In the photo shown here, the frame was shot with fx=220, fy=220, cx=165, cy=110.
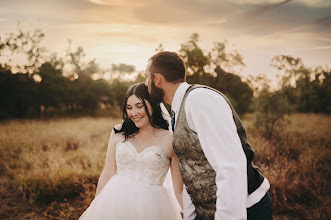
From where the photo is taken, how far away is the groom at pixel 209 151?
139 cm

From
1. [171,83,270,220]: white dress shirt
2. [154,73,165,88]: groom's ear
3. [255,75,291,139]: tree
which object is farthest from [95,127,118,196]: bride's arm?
[255,75,291,139]: tree

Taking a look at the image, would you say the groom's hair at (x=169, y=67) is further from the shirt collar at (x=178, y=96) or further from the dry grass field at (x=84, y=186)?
the dry grass field at (x=84, y=186)

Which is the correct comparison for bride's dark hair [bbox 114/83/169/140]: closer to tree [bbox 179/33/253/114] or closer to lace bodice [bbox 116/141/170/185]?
lace bodice [bbox 116/141/170/185]

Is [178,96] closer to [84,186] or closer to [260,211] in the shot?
[260,211]

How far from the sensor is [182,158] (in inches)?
72.7

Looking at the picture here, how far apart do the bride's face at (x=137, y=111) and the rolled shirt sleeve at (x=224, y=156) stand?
47.4 inches

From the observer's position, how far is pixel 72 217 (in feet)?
13.3

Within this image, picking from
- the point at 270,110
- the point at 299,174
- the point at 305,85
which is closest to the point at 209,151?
the point at 299,174

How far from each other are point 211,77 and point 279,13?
5.18 m

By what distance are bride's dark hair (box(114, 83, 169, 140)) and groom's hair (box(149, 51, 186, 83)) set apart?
0.54 meters

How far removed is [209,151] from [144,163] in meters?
1.16

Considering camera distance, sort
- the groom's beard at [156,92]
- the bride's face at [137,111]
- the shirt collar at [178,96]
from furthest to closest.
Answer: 1. the bride's face at [137,111]
2. the groom's beard at [156,92]
3. the shirt collar at [178,96]

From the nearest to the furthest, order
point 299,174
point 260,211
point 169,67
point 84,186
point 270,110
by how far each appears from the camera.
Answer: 1. point 260,211
2. point 169,67
3. point 84,186
4. point 299,174
5. point 270,110

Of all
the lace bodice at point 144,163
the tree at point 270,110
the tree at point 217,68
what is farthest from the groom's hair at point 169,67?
the tree at point 270,110
